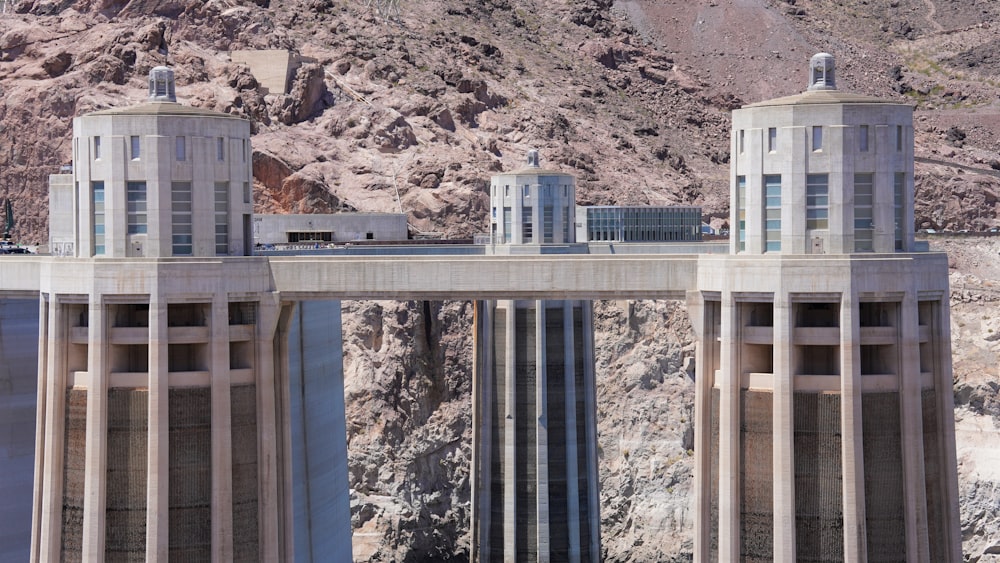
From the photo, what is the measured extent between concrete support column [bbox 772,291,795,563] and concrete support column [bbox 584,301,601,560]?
181 ft

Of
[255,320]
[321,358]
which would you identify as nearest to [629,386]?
[321,358]

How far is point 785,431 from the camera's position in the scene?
41125mm

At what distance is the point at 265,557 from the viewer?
4462 cm

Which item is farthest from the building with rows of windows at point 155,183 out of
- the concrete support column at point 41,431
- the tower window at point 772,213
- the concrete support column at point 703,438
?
the tower window at point 772,213

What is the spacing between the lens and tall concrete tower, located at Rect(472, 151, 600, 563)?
96.1 metres

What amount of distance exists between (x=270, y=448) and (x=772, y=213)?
1483 cm

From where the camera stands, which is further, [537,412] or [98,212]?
[537,412]

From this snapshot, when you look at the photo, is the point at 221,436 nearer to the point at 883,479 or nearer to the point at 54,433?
the point at 54,433

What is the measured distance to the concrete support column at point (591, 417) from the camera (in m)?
96.8

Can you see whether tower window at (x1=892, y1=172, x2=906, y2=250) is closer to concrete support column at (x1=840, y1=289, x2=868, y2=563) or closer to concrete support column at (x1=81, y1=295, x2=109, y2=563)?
concrete support column at (x1=840, y1=289, x2=868, y2=563)

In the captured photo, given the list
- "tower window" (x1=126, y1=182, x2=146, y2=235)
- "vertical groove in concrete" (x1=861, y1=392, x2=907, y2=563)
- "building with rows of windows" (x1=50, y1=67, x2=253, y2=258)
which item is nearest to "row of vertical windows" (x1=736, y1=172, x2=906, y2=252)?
"vertical groove in concrete" (x1=861, y1=392, x2=907, y2=563)

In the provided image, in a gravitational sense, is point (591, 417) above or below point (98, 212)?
below

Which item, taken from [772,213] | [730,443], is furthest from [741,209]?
[730,443]

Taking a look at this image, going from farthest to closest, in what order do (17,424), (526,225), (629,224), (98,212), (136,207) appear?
(629,224) < (526,225) < (17,424) < (98,212) < (136,207)
